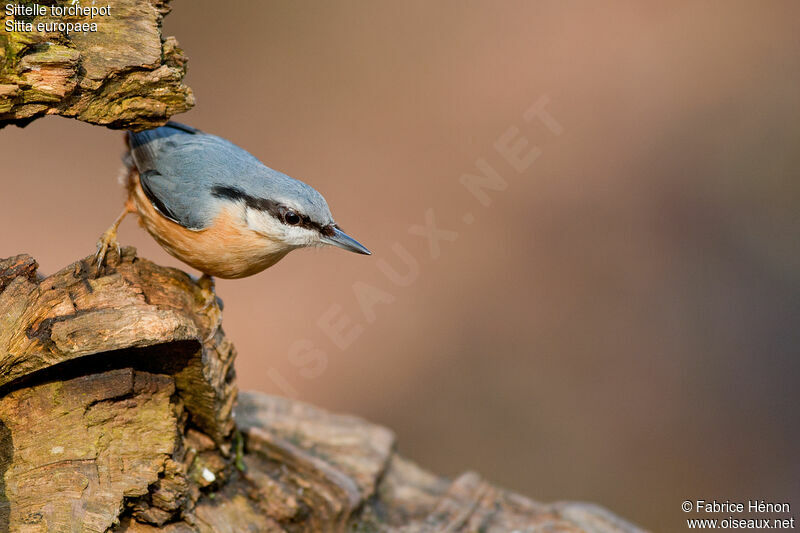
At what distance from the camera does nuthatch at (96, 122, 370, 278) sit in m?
3.00

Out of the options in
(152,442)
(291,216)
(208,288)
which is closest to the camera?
(152,442)

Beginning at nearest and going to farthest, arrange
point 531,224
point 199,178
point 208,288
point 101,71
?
point 101,71, point 199,178, point 208,288, point 531,224

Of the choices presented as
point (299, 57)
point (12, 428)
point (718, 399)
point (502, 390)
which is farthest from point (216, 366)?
point (299, 57)

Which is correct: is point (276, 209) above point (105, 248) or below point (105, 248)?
above

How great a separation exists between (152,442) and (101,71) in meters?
1.35

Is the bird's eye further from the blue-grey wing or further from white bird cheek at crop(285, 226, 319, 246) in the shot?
the blue-grey wing

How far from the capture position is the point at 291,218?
299 centimetres

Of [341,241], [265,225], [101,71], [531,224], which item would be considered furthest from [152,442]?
[531,224]

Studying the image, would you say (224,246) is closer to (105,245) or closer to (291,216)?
(291,216)

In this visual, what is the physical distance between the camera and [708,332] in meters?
5.92

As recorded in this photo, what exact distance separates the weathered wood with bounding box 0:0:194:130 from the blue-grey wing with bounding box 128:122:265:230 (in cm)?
35

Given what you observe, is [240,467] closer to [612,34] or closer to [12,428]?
[12,428]

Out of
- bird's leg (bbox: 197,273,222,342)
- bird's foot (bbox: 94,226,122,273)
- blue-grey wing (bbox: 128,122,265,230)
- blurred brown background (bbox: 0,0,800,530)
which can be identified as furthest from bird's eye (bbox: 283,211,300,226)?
blurred brown background (bbox: 0,0,800,530)

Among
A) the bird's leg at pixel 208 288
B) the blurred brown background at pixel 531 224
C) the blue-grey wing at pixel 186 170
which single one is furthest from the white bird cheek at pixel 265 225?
the blurred brown background at pixel 531 224
